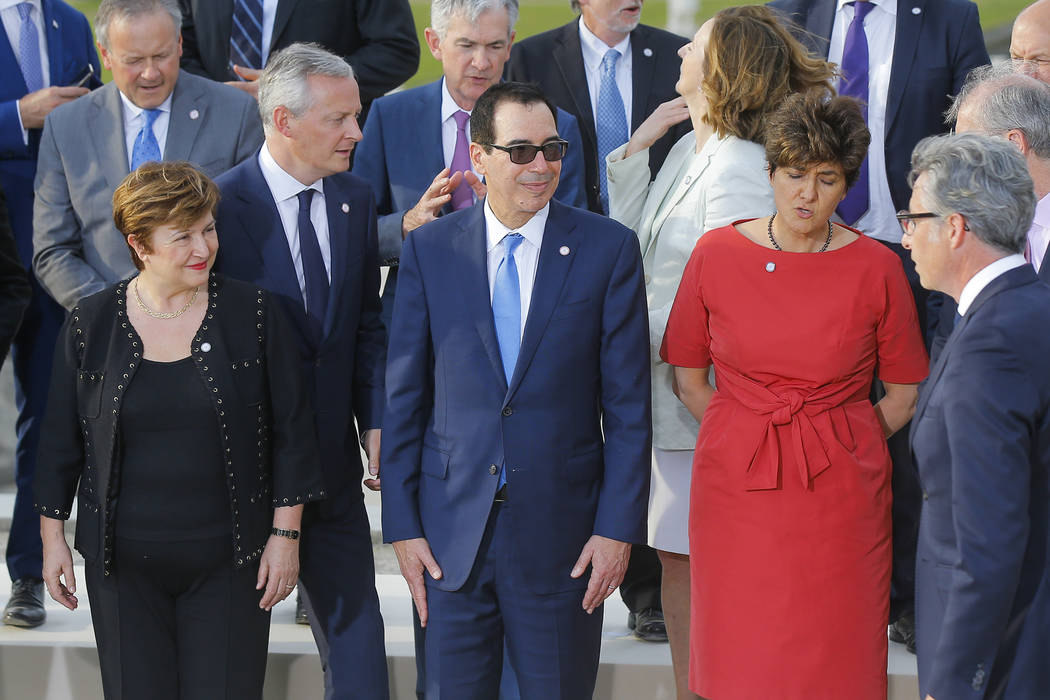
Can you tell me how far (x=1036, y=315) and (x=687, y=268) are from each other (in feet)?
3.42

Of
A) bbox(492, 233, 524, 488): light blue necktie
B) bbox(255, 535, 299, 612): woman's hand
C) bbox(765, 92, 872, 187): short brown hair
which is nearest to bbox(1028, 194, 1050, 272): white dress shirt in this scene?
bbox(765, 92, 872, 187): short brown hair

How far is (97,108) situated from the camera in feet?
12.9

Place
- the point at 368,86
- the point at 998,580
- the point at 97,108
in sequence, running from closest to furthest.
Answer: the point at 998,580, the point at 97,108, the point at 368,86

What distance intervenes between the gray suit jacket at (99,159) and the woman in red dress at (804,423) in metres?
1.61

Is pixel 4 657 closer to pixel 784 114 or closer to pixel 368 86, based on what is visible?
pixel 368 86

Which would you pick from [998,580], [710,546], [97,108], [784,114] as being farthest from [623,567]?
[97,108]

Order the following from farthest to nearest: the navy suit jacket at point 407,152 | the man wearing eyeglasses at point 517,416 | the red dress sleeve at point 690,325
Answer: the navy suit jacket at point 407,152 → the red dress sleeve at point 690,325 → the man wearing eyeglasses at point 517,416

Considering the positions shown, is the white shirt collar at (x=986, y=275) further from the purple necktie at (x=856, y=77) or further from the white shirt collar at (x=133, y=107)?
the white shirt collar at (x=133, y=107)

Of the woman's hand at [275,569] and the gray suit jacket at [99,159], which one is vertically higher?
the gray suit jacket at [99,159]

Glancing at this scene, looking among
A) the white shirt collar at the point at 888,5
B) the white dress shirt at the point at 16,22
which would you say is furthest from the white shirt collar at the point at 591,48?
the white dress shirt at the point at 16,22

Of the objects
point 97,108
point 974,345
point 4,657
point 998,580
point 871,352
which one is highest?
point 97,108

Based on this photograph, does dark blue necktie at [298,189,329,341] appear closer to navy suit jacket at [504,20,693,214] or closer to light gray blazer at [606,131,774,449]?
light gray blazer at [606,131,774,449]

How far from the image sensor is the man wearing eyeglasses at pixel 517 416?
9.98ft

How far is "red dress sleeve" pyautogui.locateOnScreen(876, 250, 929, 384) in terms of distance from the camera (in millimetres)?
3104
